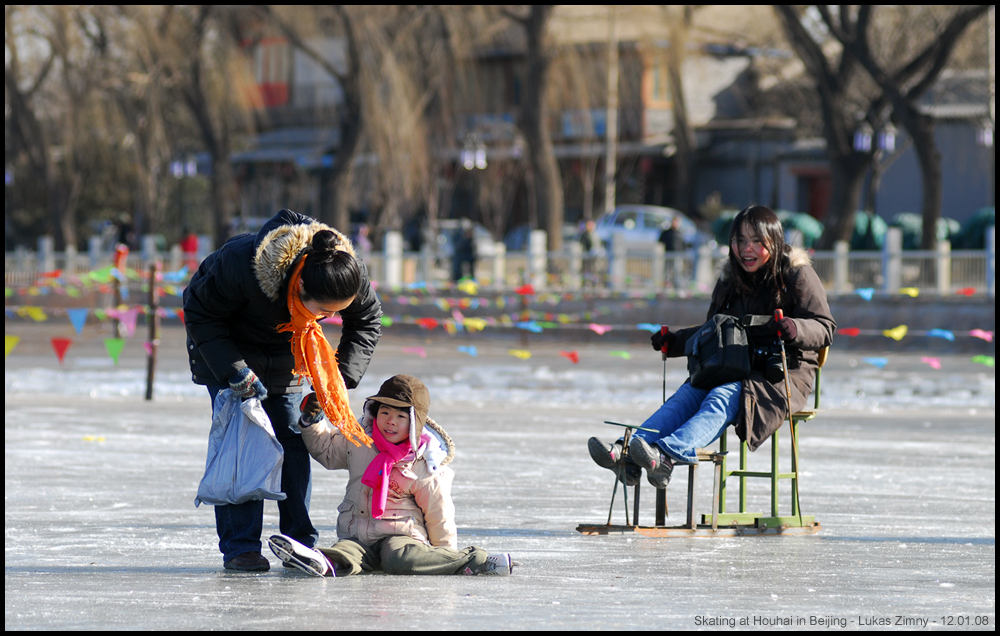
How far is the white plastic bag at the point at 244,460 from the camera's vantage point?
549 cm

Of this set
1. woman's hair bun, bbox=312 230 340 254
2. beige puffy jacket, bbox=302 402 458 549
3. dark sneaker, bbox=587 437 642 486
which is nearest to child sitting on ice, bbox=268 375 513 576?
beige puffy jacket, bbox=302 402 458 549

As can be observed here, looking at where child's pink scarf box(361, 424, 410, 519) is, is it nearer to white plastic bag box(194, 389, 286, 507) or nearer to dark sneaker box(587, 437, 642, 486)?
white plastic bag box(194, 389, 286, 507)

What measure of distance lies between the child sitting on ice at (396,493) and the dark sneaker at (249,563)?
0.26 meters

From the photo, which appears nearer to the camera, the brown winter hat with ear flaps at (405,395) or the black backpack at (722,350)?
the brown winter hat with ear flaps at (405,395)

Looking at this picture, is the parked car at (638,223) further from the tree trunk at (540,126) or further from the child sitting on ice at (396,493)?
the child sitting on ice at (396,493)

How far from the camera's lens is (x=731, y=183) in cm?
4606

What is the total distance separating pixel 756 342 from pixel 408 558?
6.88 ft

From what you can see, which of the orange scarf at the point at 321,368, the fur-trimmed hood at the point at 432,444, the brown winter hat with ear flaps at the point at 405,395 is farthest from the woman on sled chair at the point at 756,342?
the orange scarf at the point at 321,368

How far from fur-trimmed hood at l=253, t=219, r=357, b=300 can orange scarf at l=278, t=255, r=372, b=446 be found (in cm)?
12

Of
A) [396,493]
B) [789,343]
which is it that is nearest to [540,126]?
[789,343]

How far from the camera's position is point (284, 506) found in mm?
5852

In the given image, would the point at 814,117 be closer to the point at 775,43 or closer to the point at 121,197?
the point at 775,43

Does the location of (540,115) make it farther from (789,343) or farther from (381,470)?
(381,470)

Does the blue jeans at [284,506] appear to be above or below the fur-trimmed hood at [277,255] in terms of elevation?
below
